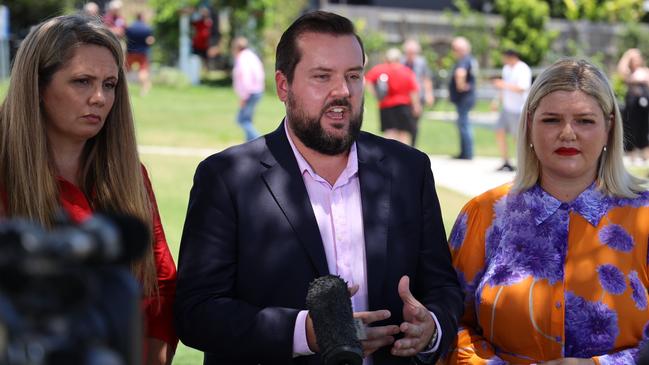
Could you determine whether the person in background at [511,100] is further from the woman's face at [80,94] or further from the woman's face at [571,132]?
the woman's face at [80,94]

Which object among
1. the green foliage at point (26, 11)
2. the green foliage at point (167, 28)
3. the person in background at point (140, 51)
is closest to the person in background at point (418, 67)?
the person in background at point (140, 51)

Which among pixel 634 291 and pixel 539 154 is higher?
pixel 539 154

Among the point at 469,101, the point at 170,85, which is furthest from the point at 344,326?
the point at 170,85

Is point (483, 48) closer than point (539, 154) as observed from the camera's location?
No

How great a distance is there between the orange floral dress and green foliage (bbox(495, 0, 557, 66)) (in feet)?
95.6

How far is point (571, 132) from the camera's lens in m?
3.44

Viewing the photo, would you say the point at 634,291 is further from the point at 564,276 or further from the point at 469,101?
the point at 469,101

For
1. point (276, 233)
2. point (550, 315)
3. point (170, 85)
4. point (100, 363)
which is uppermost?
point (100, 363)

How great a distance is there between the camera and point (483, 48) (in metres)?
33.1

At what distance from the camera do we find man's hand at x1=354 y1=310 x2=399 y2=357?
3020mm

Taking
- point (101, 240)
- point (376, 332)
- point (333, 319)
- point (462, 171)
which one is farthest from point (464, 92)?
point (101, 240)

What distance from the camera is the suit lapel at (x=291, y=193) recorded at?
126 inches

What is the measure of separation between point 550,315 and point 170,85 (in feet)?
80.1

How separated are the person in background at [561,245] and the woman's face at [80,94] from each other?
147cm
